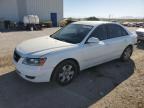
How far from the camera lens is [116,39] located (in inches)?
242

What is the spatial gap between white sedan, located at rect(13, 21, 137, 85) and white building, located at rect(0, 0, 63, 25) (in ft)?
62.5

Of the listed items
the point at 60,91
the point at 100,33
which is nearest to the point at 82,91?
the point at 60,91

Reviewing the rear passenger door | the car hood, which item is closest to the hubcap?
the car hood

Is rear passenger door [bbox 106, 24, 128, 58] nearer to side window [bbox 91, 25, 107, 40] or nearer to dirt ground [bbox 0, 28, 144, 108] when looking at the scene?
side window [bbox 91, 25, 107, 40]

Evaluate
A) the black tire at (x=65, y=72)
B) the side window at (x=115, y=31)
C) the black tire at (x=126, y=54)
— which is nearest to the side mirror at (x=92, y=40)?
the black tire at (x=65, y=72)

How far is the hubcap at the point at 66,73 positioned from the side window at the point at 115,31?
78.6 inches

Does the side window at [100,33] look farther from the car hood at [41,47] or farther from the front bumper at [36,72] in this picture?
the front bumper at [36,72]

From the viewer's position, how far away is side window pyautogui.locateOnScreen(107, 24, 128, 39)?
6.05m

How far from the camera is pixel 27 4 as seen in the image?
76.6 feet

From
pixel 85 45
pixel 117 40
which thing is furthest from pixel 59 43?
pixel 117 40

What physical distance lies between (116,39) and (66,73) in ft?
7.97

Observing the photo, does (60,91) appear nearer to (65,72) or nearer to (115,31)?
(65,72)

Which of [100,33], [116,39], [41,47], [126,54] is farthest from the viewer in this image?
[126,54]

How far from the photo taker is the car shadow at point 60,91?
393cm
